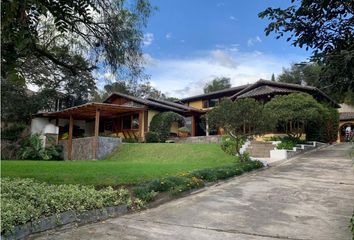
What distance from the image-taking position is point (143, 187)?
29.3ft

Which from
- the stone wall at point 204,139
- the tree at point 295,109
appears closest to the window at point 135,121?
the stone wall at point 204,139

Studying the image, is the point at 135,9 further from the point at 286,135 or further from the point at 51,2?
the point at 286,135

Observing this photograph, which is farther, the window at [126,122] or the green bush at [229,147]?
the window at [126,122]

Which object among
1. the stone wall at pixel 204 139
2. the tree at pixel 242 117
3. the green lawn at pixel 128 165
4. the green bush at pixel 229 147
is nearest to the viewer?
the green lawn at pixel 128 165

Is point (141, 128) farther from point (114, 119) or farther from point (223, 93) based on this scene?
point (223, 93)

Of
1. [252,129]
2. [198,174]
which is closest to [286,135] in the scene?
[252,129]

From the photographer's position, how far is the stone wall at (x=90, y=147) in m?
22.0

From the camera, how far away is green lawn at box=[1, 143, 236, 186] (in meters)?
10.4

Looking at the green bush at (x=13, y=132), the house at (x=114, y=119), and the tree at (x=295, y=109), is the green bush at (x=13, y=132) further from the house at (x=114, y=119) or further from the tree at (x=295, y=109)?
the tree at (x=295, y=109)

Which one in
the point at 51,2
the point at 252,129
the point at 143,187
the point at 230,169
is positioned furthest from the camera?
the point at 252,129

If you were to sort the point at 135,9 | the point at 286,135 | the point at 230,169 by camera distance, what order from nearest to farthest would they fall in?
the point at 135,9, the point at 230,169, the point at 286,135

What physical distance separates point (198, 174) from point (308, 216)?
4.48m

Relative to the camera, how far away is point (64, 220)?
6246 millimetres

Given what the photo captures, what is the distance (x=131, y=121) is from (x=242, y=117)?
15423 millimetres
